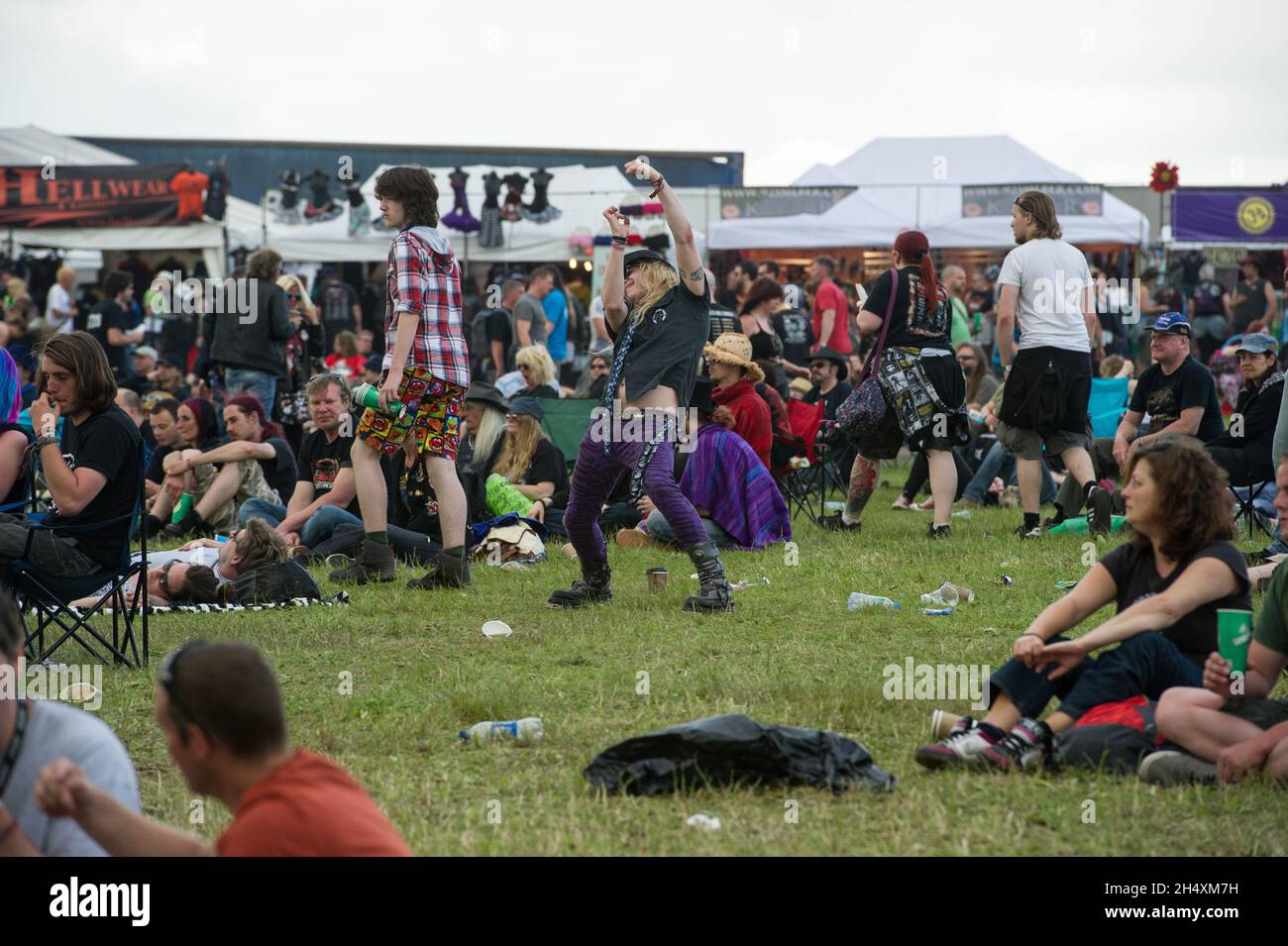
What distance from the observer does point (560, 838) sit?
3.74 metres

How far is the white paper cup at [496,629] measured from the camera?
21.6ft

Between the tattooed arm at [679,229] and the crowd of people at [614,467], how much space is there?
0.05 feet

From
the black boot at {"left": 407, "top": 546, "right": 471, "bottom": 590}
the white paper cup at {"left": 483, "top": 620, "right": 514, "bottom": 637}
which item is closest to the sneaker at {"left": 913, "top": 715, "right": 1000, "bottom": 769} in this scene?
the white paper cup at {"left": 483, "top": 620, "right": 514, "bottom": 637}

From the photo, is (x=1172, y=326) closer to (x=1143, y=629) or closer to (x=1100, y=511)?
(x=1100, y=511)

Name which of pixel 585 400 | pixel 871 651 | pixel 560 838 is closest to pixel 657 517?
pixel 585 400

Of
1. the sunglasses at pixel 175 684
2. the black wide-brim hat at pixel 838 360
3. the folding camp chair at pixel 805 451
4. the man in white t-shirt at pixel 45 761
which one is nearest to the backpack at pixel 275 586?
the folding camp chair at pixel 805 451

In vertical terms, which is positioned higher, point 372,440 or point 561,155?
point 561,155

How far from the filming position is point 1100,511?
9297 millimetres

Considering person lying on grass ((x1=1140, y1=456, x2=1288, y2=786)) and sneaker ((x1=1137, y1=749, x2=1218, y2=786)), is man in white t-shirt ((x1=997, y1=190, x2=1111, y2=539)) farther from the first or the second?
sneaker ((x1=1137, y1=749, x2=1218, y2=786))

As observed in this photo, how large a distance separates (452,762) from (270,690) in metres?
2.03

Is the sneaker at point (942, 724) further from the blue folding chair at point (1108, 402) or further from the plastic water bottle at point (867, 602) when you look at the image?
the blue folding chair at point (1108, 402)

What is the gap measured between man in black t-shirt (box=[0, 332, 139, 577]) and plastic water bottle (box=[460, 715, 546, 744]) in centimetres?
205

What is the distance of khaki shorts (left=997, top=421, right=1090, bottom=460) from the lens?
9469 millimetres
